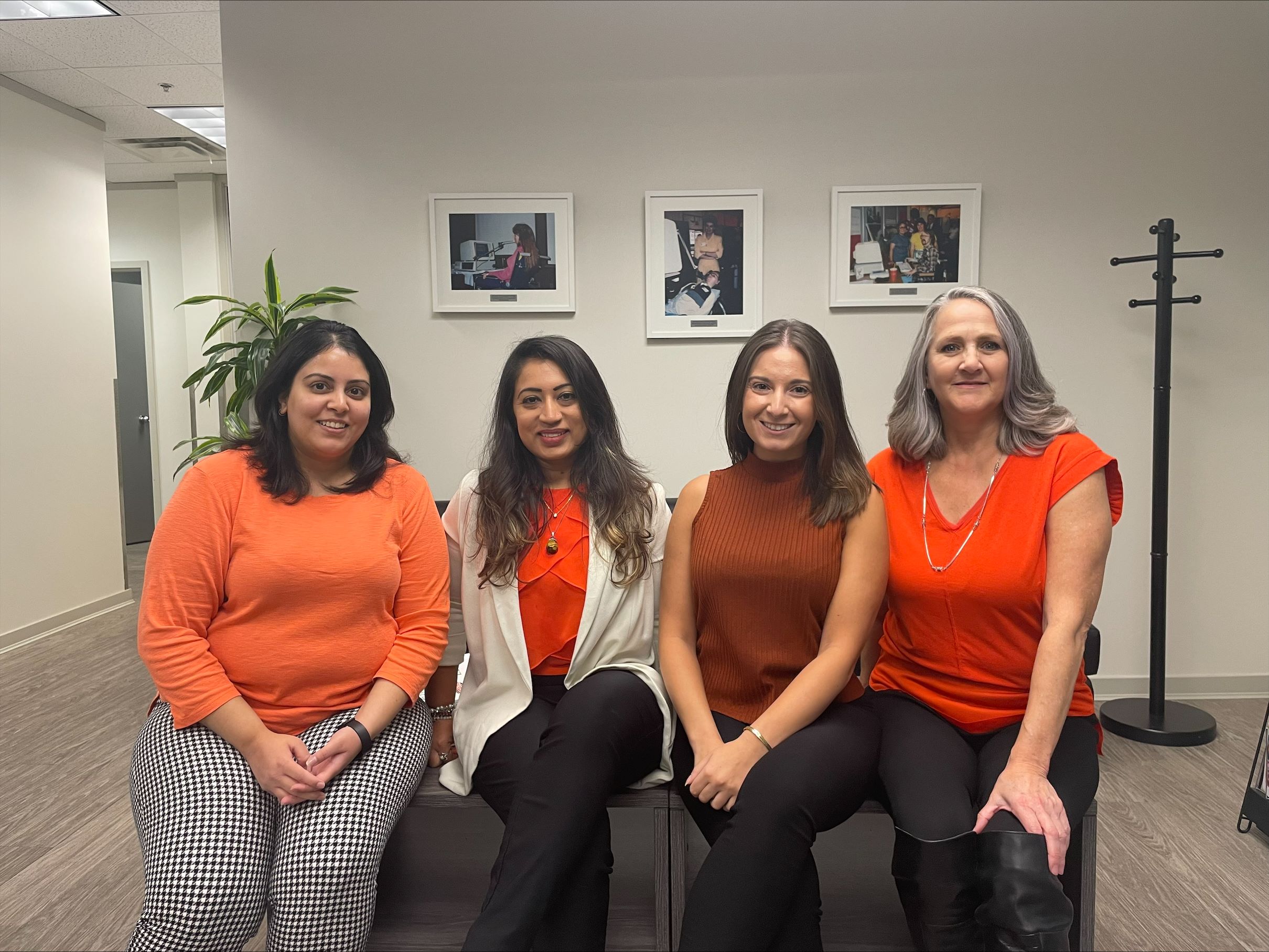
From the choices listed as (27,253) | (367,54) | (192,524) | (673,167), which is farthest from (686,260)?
(27,253)

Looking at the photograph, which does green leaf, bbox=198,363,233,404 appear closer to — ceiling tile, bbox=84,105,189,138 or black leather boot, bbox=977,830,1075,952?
ceiling tile, bbox=84,105,189,138

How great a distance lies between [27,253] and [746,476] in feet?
14.5

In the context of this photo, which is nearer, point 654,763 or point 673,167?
point 654,763

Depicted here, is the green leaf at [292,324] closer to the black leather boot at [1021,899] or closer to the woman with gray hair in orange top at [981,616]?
the woman with gray hair in orange top at [981,616]

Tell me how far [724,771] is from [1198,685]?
2.92m

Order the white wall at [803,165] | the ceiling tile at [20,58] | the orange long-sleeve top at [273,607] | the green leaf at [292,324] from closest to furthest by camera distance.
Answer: the orange long-sleeve top at [273,607] → the green leaf at [292,324] → the white wall at [803,165] → the ceiling tile at [20,58]

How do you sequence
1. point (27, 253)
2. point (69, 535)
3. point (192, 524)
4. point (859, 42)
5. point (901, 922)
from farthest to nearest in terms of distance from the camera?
point (69, 535) < point (27, 253) < point (859, 42) < point (901, 922) < point (192, 524)

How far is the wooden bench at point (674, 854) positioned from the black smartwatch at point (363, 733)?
15 cm

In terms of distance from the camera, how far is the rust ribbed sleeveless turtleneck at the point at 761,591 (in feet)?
5.64

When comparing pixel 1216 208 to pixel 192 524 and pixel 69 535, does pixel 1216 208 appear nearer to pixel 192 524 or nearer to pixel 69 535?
pixel 192 524

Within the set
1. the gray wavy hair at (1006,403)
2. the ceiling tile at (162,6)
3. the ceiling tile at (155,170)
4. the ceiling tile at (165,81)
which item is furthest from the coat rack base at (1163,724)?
the ceiling tile at (155,170)

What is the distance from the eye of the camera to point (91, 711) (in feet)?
11.4

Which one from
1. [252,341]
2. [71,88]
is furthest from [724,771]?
[71,88]

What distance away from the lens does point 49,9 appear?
12.2 ft
